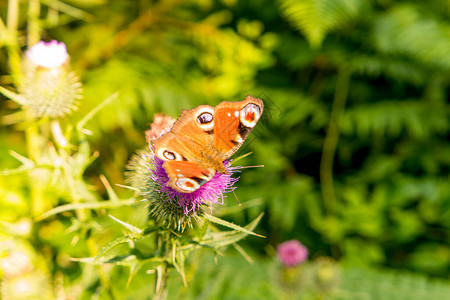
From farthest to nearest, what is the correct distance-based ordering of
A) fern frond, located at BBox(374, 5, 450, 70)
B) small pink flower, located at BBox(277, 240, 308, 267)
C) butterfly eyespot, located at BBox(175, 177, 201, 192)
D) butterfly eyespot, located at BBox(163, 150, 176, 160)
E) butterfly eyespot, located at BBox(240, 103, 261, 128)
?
fern frond, located at BBox(374, 5, 450, 70) → small pink flower, located at BBox(277, 240, 308, 267) → butterfly eyespot, located at BBox(240, 103, 261, 128) → butterfly eyespot, located at BBox(163, 150, 176, 160) → butterfly eyespot, located at BBox(175, 177, 201, 192)

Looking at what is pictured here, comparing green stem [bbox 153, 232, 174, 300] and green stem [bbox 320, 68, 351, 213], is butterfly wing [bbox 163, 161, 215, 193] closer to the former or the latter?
green stem [bbox 153, 232, 174, 300]

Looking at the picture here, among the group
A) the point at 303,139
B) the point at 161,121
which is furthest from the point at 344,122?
the point at 161,121

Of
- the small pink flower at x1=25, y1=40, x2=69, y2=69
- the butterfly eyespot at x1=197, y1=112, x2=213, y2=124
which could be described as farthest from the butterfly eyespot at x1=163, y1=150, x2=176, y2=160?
the small pink flower at x1=25, y1=40, x2=69, y2=69

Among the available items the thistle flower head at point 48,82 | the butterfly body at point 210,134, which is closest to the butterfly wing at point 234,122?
the butterfly body at point 210,134

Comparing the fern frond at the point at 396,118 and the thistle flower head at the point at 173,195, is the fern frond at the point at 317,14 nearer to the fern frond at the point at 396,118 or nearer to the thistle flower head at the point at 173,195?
the fern frond at the point at 396,118

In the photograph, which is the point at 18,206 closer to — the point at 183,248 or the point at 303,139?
the point at 183,248

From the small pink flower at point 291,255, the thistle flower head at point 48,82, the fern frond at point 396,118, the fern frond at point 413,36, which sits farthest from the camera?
the fern frond at point 396,118

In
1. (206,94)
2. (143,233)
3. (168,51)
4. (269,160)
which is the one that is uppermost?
(168,51)

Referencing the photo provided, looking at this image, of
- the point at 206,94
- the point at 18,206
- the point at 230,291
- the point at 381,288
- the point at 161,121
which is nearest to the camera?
the point at 161,121
